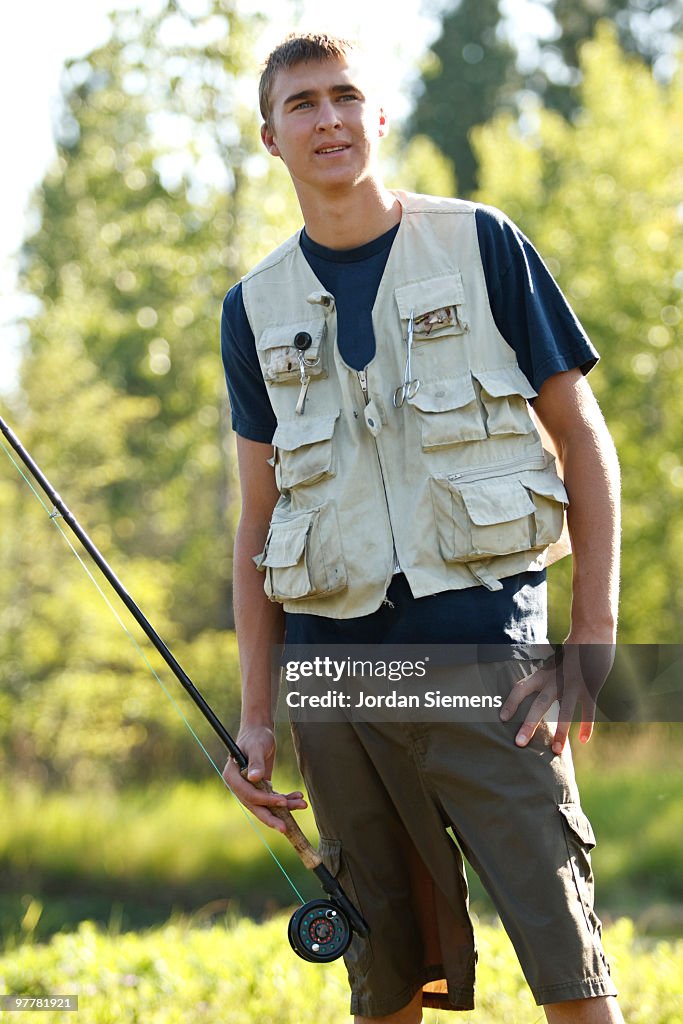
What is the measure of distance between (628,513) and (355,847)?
913 centimetres

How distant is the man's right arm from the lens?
2738mm

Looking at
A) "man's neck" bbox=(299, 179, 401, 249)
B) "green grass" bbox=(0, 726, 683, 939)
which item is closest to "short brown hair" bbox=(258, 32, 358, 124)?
"man's neck" bbox=(299, 179, 401, 249)

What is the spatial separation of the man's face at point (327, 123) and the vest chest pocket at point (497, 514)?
0.65 metres

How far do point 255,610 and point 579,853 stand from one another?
0.88 metres

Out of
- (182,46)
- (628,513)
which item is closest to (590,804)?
(628,513)

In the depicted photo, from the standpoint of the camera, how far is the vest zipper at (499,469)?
7.92 ft

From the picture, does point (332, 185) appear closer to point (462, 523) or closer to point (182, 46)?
point (462, 523)

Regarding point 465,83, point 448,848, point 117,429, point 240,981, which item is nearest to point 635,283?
point 117,429

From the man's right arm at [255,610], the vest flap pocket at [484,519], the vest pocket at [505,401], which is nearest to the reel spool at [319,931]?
the man's right arm at [255,610]

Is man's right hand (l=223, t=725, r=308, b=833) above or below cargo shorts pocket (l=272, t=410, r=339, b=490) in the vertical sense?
below

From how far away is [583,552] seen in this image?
93.7 inches

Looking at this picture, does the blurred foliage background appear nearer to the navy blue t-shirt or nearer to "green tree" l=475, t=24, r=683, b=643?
"green tree" l=475, t=24, r=683, b=643

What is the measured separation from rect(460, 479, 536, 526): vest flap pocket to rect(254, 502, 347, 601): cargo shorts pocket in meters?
0.28

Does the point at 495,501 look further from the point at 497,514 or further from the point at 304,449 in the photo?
the point at 304,449
